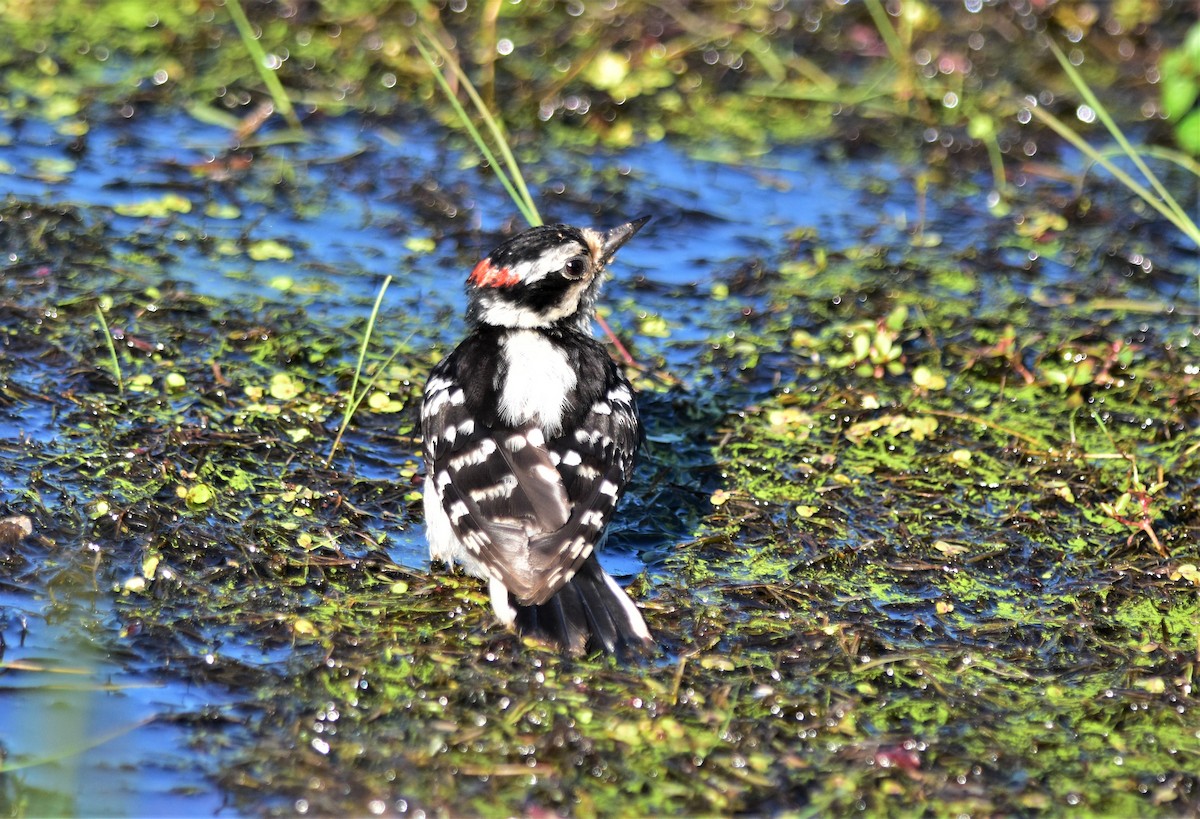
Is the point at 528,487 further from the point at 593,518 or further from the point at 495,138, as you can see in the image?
the point at 495,138

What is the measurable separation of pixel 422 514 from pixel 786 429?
168cm

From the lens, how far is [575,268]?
235 inches

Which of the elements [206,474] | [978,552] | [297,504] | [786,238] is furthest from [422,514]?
[786,238]

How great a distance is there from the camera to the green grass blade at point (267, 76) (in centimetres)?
794

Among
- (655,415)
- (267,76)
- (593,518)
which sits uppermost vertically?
(267,76)

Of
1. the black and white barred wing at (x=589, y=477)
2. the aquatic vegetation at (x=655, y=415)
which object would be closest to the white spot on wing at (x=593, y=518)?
the black and white barred wing at (x=589, y=477)

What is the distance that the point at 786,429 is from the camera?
21.5 feet

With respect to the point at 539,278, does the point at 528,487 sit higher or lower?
lower

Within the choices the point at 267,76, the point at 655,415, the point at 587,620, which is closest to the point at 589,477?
the point at 587,620

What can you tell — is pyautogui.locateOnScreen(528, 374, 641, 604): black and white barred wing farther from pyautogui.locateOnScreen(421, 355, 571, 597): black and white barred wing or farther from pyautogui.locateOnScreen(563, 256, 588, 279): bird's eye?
pyautogui.locateOnScreen(563, 256, 588, 279): bird's eye

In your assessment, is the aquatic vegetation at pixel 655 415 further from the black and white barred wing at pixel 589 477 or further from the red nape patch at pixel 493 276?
the red nape patch at pixel 493 276

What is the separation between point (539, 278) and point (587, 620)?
1520 mm

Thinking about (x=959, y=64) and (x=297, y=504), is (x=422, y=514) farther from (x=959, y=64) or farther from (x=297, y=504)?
(x=959, y=64)

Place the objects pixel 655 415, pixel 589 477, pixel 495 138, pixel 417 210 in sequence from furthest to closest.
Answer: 1. pixel 417 210
2. pixel 495 138
3. pixel 655 415
4. pixel 589 477
